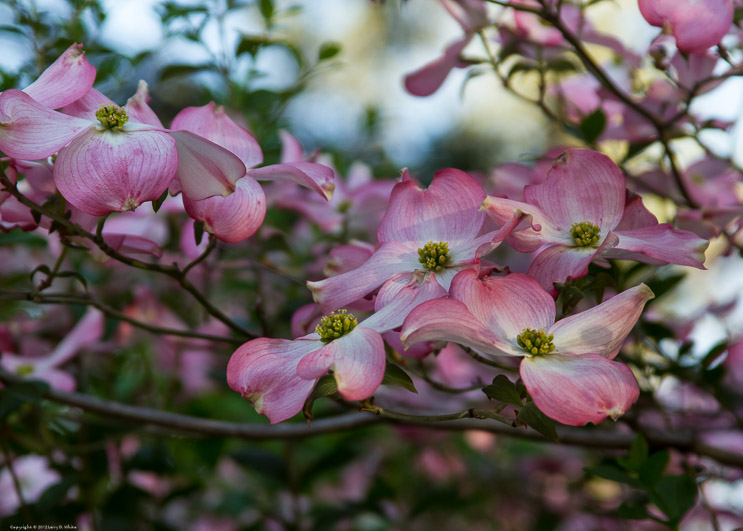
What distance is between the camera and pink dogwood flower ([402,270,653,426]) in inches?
16.0

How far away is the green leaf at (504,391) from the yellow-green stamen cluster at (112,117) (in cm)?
32

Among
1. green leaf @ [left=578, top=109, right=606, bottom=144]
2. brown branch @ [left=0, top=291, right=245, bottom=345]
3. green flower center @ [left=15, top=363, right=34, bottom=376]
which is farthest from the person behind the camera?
green flower center @ [left=15, top=363, right=34, bottom=376]

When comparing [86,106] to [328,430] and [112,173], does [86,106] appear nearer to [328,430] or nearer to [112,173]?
Answer: [112,173]

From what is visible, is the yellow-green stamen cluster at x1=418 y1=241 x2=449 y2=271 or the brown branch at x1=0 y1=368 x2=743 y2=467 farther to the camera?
the brown branch at x1=0 y1=368 x2=743 y2=467

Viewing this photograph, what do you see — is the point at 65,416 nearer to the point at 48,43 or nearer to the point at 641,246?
the point at 48,43

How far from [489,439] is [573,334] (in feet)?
4.54

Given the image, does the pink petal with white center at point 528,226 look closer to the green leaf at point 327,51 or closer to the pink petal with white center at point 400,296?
the pink petal with white center at point 400,296

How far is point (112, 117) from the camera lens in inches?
20.0

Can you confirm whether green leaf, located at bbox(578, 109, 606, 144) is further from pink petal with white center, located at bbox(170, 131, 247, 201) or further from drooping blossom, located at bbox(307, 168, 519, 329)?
pink petal with white center, located at bbox(170, 131, 247, 201)

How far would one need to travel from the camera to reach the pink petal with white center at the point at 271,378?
17.5 inches

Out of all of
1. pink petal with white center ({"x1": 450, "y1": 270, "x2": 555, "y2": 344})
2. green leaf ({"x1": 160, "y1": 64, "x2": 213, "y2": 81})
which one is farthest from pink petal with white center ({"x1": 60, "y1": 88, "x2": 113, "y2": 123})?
green leaf ({"x1": 160, "y1": 64, "x2": 213, "y2": 81})

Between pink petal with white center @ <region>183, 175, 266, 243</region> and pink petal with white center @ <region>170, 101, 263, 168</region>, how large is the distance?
60 mm

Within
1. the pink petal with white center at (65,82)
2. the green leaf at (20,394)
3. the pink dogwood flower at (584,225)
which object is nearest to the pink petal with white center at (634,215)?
the pink dogwood flower at (584,225)

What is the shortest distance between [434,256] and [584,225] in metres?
0.12
